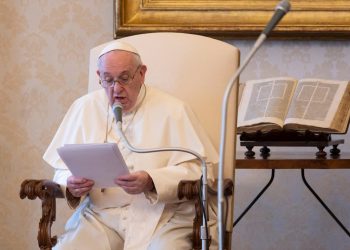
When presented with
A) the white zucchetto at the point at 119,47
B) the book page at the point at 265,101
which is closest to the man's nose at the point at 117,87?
the white zucchetto at the point at 119,47

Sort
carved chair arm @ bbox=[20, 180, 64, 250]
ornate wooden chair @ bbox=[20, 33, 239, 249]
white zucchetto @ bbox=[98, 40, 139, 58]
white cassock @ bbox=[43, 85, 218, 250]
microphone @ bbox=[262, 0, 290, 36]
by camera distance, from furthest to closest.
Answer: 1. ornate wooden chair @ bbox=[20, 33, 239, 249]
2. white zucchetto @ bbox=[98, 40, 139, 58]
3. white cassock @ bbox=[43, 85, 218, 250]
4. carved chair arm @ bbox=[20, 180, 64, 250]
5. microphone @ bbox=[262, 0, 290, 36]

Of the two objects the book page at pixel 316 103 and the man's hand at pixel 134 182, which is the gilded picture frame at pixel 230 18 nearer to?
the book page at pixel 316 103

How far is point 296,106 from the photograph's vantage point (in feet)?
9.74

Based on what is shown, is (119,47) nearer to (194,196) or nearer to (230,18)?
(194,196)

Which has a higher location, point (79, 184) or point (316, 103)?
point (316, 103)

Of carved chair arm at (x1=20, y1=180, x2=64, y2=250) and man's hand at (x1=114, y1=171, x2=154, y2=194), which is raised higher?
man's hand at (x1=114, y1=171, x2=154, y2=194)

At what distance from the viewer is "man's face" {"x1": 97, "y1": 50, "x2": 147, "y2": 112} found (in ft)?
8.74

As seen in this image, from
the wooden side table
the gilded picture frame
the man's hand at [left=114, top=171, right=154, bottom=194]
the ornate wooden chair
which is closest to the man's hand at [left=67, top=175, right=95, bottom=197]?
the man's hand at [left=114, top=171, right=154, bottom=194]

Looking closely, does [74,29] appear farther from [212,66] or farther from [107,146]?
[107,146]

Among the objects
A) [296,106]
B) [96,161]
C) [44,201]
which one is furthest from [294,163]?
[44,201]

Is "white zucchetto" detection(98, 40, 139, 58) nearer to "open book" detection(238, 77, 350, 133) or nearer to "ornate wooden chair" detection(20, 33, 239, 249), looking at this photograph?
"ornate wooden chair" detection(20, 33, 239, 249)

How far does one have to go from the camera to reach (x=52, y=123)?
3822mm

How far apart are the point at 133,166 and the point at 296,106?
761mm

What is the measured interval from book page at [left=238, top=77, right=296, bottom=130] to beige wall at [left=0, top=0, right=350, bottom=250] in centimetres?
73
